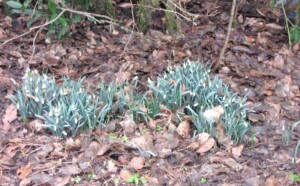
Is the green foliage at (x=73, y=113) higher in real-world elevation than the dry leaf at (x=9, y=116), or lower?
higher

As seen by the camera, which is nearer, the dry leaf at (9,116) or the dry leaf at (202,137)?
the dry leaf at (202,137)

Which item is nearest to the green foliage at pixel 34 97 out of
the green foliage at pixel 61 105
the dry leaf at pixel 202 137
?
the green foliage at pixel 61 105

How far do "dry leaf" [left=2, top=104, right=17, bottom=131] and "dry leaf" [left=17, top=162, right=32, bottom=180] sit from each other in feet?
1.37

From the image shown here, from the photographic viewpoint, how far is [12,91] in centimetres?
350

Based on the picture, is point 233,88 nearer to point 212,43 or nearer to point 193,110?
point 193,110

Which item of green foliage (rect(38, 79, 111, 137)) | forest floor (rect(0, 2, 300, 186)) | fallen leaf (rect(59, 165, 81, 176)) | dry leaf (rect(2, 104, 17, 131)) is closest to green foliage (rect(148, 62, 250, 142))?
forest floor (rect(0, 2, 300, 186))

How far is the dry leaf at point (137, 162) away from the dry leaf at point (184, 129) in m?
0.34

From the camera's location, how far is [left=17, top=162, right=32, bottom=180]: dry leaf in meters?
2.78

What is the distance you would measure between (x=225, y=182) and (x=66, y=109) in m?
1.01

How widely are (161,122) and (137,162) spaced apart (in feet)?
1.44

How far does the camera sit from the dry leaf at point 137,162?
284 centimetres

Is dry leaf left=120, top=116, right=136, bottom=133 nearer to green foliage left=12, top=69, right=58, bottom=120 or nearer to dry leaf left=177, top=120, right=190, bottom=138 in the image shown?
dry leaf left=177, top=120, right=190, bottom=138

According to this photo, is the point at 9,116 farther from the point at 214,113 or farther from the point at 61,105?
the point at 214,113

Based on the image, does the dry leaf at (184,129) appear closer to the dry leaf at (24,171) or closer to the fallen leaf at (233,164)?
the fallen leaf at (233,164)
